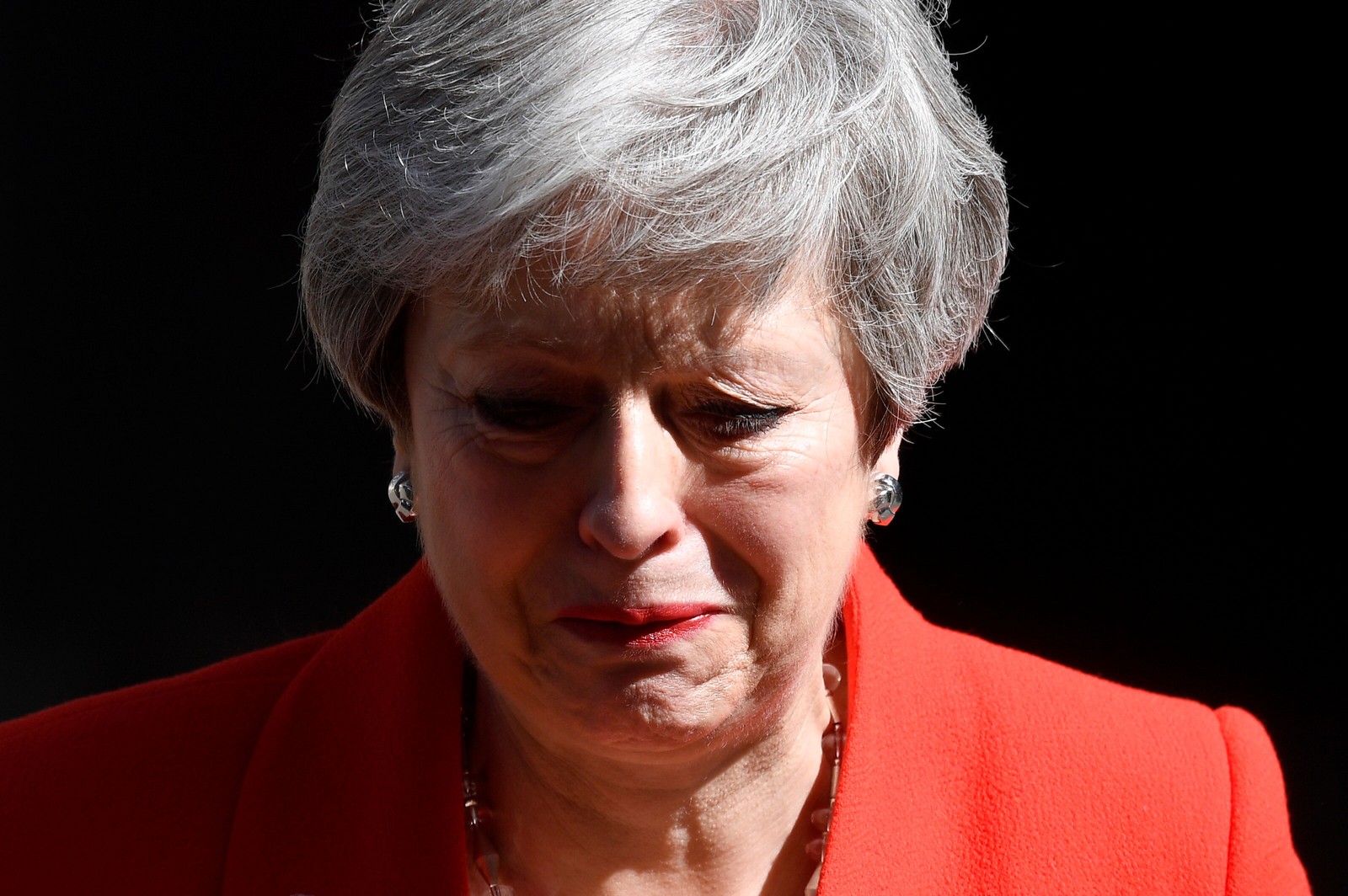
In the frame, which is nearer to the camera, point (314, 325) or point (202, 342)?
point (314, 325)

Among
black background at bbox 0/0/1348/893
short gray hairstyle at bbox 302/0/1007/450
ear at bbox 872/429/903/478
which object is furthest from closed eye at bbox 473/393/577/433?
black background at bbox 0/0/1348/893

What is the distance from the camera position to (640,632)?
5.51 ft

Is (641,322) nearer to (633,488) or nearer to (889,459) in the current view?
(633,488)

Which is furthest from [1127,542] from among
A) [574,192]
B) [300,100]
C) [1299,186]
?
[300,100]

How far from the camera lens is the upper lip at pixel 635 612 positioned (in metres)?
1.66

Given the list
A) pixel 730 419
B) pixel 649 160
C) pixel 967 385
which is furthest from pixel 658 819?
pixel 967 385

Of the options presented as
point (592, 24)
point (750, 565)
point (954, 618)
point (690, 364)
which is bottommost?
point (954, 618)

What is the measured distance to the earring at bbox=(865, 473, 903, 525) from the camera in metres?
1.98

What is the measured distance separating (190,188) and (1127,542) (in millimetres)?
2548

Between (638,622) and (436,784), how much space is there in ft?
1.82

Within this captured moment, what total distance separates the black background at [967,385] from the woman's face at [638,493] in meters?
1.48

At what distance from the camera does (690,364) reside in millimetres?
1628

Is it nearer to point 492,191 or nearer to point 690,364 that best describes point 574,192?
point 492,191

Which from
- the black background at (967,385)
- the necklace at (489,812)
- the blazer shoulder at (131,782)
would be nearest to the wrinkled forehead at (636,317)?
the necklace at (489,812)
